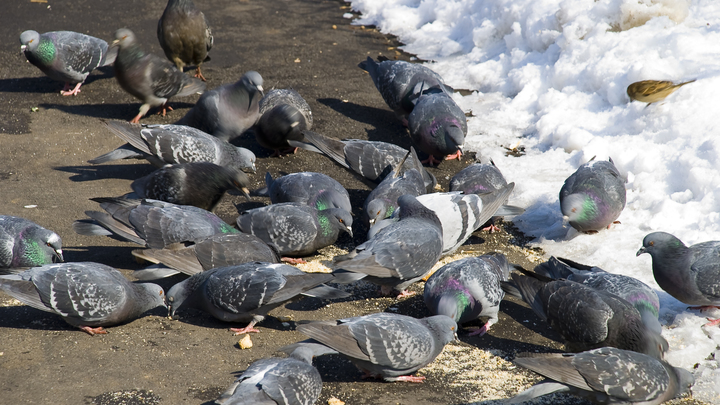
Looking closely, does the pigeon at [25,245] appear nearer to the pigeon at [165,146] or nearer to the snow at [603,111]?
the pigeon at [165,146]

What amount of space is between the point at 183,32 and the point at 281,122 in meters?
2.45

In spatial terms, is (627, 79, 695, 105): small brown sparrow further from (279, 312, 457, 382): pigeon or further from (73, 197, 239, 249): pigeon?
(73, 197, 239, 249): pigeon

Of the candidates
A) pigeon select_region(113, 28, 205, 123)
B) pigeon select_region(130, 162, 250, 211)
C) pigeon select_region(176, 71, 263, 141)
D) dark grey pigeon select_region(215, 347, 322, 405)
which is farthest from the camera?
pigeon select_region(113, 28, 205, 123)

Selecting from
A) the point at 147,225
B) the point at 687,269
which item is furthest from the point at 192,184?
the point at 687,269

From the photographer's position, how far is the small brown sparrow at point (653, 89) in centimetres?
658

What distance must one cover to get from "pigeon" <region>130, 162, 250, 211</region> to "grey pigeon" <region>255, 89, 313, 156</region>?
1162 mm

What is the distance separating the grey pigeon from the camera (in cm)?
657

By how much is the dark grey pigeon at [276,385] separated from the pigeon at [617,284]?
85.1 inches

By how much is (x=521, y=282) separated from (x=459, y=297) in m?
0.49

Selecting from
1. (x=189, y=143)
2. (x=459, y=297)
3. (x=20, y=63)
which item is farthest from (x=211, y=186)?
(x=20, y=63)

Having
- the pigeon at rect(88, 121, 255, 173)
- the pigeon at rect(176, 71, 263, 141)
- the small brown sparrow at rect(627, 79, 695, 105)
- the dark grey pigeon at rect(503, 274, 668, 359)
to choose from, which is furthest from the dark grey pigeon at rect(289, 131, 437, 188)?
the small brown sparrow at rect(627, 79, 695, 105)

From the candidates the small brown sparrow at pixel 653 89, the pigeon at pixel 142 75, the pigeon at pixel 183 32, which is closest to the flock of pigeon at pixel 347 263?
the pigeon at pixel 142 75

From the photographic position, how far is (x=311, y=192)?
5641 mm

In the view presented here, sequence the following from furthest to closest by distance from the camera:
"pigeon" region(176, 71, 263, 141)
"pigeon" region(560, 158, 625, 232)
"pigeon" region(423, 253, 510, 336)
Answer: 1. "pigeon" region(176, 71, 263, 141)
2. "pigeon" region(560, 158, 625, 232)
3. "pigeon" region(423, 253, 510, 336)
